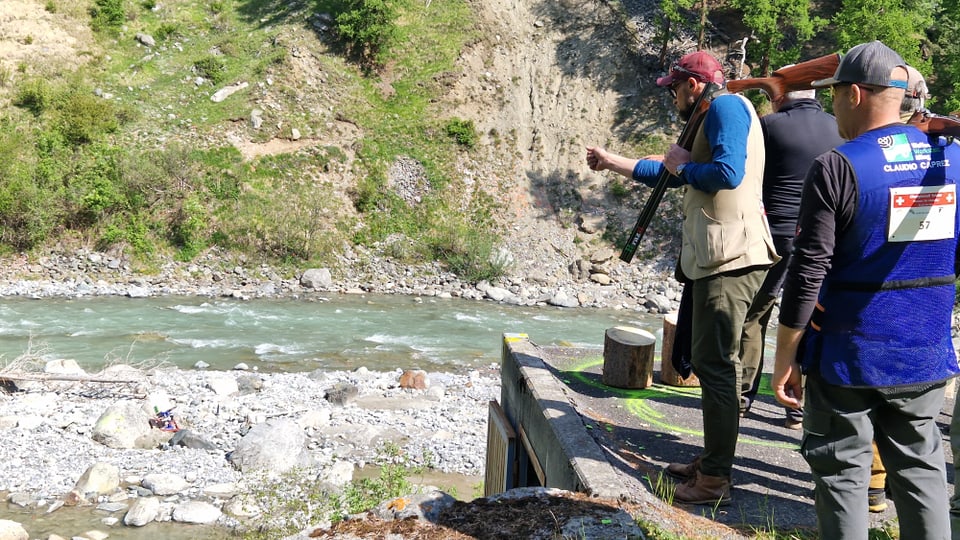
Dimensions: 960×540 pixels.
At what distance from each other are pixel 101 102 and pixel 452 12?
48.3ft

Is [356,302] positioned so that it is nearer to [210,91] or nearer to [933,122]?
[210,91]

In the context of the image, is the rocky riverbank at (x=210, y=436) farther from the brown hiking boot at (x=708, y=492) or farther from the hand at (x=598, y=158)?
the hand at (x=598, y=158)

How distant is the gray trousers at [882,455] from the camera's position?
2.69m

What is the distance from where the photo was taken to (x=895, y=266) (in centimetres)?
275

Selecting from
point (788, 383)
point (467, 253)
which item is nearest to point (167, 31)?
point (467, 253)

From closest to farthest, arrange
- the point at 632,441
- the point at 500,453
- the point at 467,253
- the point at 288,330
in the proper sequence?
the point at 632,441 → the point at 500,453 → the point at 288,330 → the point at 467,253

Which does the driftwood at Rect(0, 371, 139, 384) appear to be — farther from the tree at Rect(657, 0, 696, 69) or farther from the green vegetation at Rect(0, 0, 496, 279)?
the tree at Rect(657, 0, 696, 69)

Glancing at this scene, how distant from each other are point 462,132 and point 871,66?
25.6 m

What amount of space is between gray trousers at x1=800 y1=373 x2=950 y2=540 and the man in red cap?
133 centimetres

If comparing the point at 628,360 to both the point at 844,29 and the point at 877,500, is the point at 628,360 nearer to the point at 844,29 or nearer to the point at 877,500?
the point at 877,500

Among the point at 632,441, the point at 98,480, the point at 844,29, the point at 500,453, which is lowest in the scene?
the point at 98,480

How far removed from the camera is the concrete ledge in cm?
439

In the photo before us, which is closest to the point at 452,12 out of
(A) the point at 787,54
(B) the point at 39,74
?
(A) the point at 787,54

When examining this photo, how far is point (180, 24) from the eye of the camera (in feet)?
94.8
